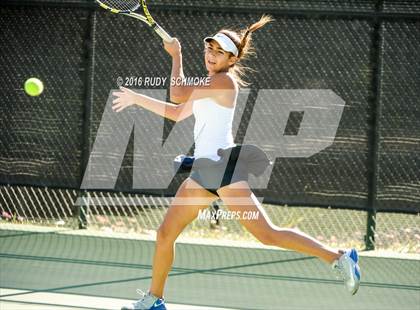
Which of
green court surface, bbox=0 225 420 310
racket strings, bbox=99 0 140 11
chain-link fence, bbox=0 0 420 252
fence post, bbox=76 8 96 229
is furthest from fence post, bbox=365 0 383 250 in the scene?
fence post, bbox=76 8 96 229

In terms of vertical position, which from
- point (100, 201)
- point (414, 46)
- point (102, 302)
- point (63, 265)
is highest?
point (414, 46)

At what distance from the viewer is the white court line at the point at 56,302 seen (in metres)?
5.19

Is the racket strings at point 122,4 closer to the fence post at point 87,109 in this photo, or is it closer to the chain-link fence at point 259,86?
the chain-link fence at point 259,86

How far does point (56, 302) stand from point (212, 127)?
1710 mm

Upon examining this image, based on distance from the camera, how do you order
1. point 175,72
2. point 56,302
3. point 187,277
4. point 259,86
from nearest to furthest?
point 175,72 < point 56,302 < point 187,277 < point 259,86

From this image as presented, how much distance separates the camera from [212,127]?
4.54 metres

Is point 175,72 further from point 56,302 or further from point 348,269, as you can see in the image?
point 56,302

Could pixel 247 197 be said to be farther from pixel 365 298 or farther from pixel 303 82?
pixel 303 82

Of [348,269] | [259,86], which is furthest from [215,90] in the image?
[259,86]

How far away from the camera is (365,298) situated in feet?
19.0

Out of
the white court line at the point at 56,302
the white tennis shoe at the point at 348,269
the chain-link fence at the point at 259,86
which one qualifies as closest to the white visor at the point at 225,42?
the white tennis shoe at the point at 348,269

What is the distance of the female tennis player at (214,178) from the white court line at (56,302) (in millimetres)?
776

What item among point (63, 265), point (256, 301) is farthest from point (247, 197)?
point (63, 265)

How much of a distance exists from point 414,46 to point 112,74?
9.45ft
